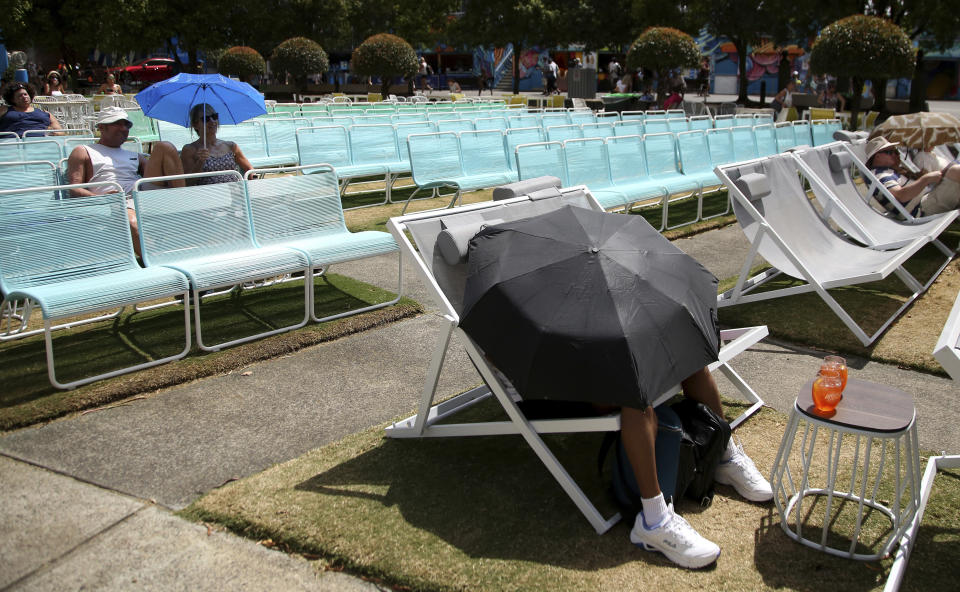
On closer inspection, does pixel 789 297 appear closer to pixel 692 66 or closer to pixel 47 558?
pixel 47 558

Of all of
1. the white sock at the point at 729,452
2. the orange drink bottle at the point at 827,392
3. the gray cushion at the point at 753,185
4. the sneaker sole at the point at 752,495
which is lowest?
the sneaker sole at the point at 752,495

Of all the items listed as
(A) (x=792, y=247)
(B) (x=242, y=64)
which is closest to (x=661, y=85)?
(B) (x=242, y=64)

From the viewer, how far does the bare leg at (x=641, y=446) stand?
9.45 ft

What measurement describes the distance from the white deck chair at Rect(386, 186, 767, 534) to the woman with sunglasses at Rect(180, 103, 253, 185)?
10.6 ft

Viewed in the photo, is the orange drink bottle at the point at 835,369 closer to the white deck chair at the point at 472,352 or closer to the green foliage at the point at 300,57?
the white deck chair at the point at 472,352

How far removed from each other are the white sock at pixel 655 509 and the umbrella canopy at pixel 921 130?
275 inches

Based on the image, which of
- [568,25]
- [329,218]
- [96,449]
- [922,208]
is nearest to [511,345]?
[96,449]

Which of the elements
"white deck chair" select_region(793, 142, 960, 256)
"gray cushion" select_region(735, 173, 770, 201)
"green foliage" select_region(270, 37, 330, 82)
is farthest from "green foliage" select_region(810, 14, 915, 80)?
"green foliage" select_region(270, 37, 330, 82)

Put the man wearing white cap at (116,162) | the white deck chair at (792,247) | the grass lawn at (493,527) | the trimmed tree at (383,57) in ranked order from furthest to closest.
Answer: the trimmed tree at (383,57), the man wearing white cap at (116,162), the white deck chair at (792,247), the grass lawn at (493,527)

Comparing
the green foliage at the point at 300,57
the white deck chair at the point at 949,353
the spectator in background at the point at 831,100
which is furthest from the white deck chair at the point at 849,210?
the green foliage at the point at 300,57

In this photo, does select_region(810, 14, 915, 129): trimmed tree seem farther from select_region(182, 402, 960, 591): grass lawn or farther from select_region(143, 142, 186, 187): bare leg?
select_region(182, 402, 960, 591): grass lawn

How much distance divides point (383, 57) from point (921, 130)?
56.9ft

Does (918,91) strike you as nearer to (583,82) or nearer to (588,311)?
(583,82)

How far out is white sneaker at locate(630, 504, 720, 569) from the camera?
282 cm
